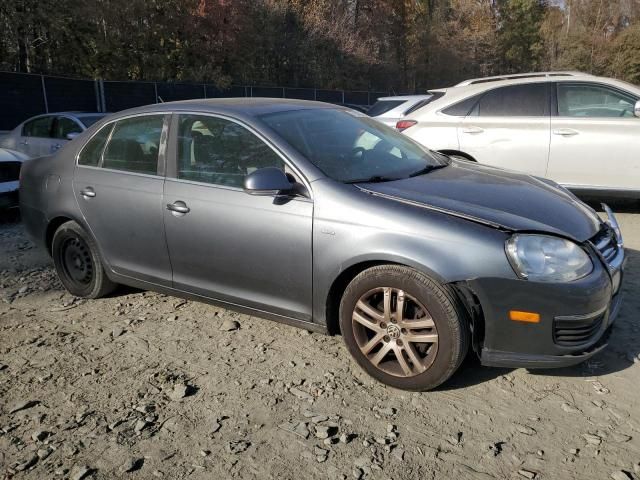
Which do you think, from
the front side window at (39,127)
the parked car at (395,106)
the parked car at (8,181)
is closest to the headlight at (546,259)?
the parked car at (395,106)

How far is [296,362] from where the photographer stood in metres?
3.47

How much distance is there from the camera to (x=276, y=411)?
2.96m

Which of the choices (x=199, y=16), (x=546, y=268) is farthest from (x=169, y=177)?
(x=199, y=16)

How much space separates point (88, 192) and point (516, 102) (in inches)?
195

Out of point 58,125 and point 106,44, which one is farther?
point 106,44

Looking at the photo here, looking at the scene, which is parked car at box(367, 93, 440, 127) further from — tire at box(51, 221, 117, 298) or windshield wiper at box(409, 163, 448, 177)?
tire at box(51, 221, 117, 298)

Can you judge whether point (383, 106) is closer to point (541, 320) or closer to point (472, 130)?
point (472, 130)

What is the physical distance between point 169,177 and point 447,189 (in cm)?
184

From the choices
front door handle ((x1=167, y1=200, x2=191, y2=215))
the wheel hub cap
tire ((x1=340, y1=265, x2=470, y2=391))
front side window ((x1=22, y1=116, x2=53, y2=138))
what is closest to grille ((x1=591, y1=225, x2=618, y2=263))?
tire ((x1=340, y1=265, x2=470, y2=391))

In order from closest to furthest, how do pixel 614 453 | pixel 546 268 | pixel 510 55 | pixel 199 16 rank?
1. pixel 614 453
2. pixel 546 268
3. pixel 199 16
4. pixel 510 55

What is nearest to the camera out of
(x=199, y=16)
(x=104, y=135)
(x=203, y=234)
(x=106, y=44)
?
(x=203, y=234)

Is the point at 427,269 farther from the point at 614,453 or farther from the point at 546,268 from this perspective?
the point at 614,453

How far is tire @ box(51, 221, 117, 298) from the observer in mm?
4359

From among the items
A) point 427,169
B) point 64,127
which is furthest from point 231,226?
point 64,127
